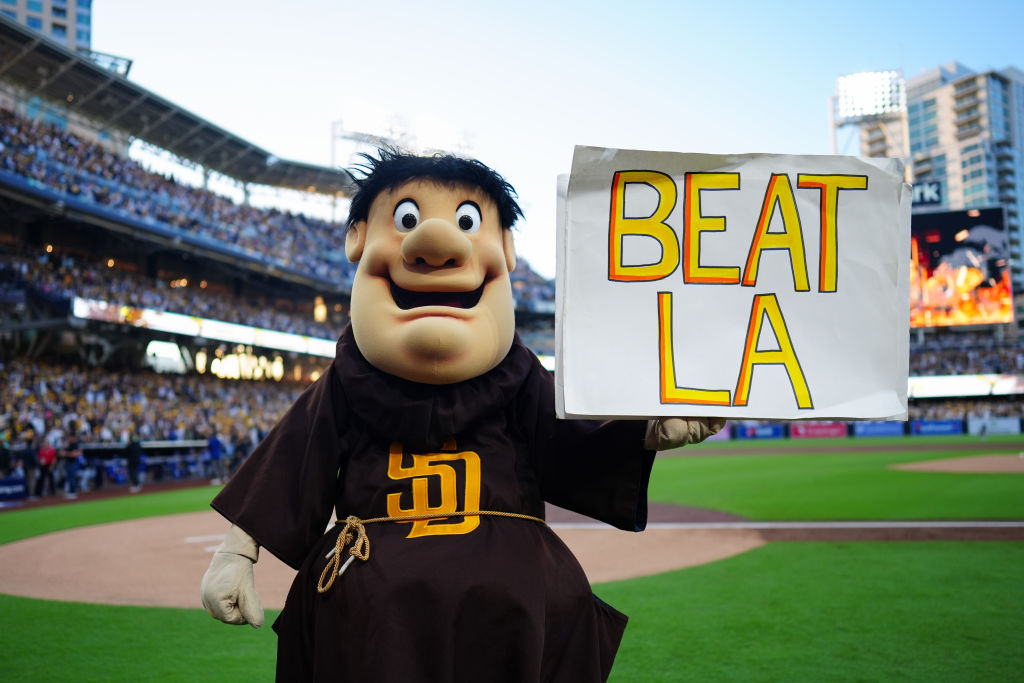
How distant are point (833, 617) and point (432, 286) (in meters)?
3.96

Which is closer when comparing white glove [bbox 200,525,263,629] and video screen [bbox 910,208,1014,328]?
white glove [bbox 200,525,263,629]

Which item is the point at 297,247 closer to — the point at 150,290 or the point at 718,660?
the point at 150,290

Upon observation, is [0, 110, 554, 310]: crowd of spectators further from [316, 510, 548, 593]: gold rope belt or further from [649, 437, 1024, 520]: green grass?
[316, 510, 548, 593]: gold rope belt

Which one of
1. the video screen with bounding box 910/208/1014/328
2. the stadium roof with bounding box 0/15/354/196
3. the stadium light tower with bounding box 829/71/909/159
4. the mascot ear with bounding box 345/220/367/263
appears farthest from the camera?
the stadium light tower with bounding box 829/71/909/159

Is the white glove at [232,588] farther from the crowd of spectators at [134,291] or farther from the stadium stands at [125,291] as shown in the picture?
the crowd of spectators at [134,291]

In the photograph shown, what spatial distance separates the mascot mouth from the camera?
2.63 meters

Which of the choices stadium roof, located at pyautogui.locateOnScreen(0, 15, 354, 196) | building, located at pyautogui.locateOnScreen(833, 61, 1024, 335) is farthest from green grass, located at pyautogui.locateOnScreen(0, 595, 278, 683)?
building, located at pyautogui.locateOnScreen(833, 61, 1024, 335)

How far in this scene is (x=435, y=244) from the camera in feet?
8.13

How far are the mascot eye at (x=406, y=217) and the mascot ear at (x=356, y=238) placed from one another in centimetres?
22

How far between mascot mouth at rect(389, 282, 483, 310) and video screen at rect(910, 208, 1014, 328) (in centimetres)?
3755

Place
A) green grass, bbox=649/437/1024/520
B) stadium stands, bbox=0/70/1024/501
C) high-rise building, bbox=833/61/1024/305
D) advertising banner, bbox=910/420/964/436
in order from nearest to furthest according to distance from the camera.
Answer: green grass, bbox=649/437/1024/520 → stadium stands, bbox=0/70/1024/501 → advertising banner, bbox=910/420/964/436 → high-rise building, bbox=833/61/1024/305

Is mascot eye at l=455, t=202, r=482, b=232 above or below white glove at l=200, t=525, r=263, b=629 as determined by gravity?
above

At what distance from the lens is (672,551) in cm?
789

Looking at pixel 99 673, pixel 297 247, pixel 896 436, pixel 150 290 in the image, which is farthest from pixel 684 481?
pixel 297 247
